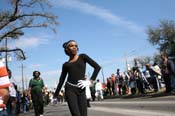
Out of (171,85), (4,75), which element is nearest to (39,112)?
(171,85)

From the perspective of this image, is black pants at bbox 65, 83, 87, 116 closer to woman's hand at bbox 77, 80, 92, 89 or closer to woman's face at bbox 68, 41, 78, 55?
woman's hand at bbox 77, 80, 92, 89

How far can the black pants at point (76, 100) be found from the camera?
20.9 feet

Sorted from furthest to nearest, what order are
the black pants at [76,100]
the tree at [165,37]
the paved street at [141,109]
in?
1. the tree at [165,37]
2. the paved street at [141,109]
3. the black pants at [76,100]

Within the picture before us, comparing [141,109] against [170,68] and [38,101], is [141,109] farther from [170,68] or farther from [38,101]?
[170,68]

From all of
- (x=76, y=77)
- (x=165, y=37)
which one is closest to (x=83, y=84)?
(x=76, y=77)

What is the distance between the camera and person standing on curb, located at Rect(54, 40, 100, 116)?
6.44 metres

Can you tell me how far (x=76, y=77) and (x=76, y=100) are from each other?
0.37 metres

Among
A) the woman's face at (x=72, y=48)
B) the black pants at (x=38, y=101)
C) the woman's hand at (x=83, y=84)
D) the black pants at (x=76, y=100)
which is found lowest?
the black pants at (x=76, y=100)

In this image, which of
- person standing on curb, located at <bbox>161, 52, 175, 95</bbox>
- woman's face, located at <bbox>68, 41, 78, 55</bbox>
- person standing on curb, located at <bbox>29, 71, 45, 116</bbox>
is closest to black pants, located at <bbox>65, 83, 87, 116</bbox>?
woman's face, located at <bbox>68, 41, 78, 55</bbox>

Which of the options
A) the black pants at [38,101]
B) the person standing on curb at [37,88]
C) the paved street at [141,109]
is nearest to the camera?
the paved street at [141,109]

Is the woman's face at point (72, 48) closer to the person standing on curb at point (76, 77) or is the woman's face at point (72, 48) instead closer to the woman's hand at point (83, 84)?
the person standing on curb at point (76, 77)

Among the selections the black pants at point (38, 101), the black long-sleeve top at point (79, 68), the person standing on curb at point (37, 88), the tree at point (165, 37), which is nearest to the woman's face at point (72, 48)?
the black long-sleeve top at point (79, 68)

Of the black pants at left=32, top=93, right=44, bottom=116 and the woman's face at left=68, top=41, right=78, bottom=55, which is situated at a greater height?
the woman's face at left=68, top=41, right=78, bottom=55

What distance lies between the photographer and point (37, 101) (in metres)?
14.3
